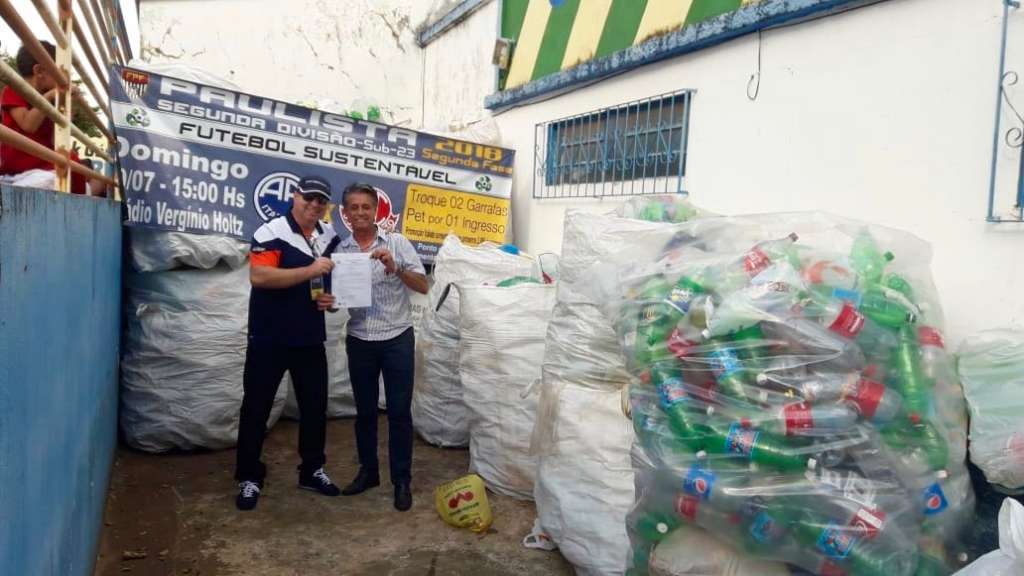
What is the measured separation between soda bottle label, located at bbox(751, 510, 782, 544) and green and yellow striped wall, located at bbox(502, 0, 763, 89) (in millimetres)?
2293

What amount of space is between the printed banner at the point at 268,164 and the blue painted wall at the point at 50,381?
4.17 ft

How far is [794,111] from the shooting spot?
3.07 meters

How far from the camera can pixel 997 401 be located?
6.52 feet

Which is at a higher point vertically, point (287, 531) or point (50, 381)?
point (50, 381)

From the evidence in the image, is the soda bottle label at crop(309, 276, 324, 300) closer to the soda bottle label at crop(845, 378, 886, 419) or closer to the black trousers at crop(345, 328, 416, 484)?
the black trousers at crop(345, 328, 416, 484)

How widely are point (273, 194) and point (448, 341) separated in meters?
1.43

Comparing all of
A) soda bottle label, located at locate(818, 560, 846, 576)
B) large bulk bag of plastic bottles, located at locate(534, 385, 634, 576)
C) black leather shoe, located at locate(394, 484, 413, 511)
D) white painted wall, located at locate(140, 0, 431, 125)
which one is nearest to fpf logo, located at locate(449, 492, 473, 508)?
black leather shoe, located at locate(394, 484, 413, 511)

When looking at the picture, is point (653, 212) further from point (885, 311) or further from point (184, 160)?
point (184, 160)

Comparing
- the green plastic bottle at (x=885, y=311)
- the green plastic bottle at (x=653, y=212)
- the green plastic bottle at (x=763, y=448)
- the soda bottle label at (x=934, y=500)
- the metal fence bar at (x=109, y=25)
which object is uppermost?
the metal fence bar at (x=109, y=25)

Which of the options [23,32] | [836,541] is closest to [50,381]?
[23,32]

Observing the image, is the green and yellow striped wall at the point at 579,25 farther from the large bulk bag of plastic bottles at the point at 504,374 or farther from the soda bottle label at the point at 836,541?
the soda bottle label at the point at 836,541

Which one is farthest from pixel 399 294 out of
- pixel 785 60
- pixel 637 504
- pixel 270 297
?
pixel 785 60

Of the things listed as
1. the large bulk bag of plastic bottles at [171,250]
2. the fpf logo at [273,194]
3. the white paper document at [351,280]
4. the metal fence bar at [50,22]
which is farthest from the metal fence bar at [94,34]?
the white paper document at [351,280]

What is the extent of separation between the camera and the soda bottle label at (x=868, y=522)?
184 cm
